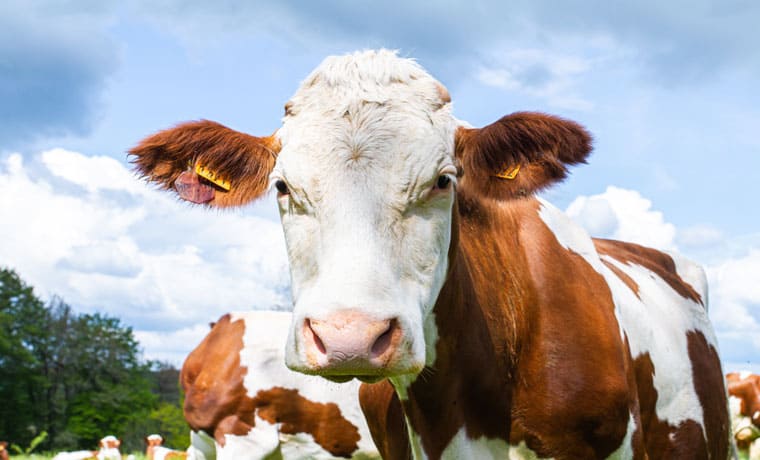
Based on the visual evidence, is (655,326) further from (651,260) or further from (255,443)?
(255,443)

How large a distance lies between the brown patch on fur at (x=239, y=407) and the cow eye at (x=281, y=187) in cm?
610

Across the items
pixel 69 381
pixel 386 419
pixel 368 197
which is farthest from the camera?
pixel 69 381

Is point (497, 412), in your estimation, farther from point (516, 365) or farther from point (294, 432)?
point (294, 432)

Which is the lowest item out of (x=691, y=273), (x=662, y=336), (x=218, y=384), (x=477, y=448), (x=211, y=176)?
(x=477, y=448)

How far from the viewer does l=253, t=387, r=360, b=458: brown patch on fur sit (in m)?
9.08

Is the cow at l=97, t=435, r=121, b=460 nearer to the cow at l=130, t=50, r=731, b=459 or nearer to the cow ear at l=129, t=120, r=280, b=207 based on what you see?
the cow at l=130, t=50, r=731, b=459

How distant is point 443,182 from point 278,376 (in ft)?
21.9

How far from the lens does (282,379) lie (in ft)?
31.2

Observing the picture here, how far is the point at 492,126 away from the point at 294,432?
645 centimetres

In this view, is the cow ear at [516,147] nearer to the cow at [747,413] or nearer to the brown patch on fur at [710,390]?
the brown patch on fur at [710,390]

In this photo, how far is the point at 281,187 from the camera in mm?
3416

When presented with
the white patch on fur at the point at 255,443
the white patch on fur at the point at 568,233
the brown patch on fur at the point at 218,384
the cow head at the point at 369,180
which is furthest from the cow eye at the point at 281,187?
the brown patch on fur at the point at 218,384

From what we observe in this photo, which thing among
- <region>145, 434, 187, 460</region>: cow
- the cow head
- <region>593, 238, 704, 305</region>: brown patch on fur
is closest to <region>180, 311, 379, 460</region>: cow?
<region>593, 238, 704, 305</region>: brown patch on fur

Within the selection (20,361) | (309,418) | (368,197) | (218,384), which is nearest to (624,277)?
(368,197)
